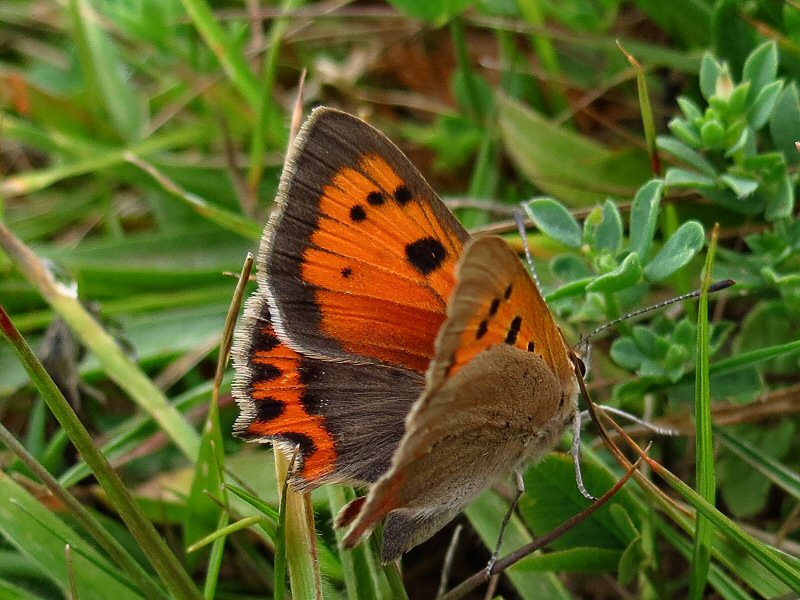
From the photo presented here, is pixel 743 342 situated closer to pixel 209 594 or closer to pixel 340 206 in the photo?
pixel 340 206

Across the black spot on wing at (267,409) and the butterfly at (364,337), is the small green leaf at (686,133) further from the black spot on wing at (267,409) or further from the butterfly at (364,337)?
the black spot on wing at (267,409)

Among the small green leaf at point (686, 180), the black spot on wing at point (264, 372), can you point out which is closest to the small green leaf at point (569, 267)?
the small green leaf at point (686, 180)

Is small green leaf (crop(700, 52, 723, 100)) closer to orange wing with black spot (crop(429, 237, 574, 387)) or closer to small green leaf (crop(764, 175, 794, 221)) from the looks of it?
small green leaf (crop(764, 175, 794, 221))

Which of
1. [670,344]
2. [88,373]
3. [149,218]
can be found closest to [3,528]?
[88,373]

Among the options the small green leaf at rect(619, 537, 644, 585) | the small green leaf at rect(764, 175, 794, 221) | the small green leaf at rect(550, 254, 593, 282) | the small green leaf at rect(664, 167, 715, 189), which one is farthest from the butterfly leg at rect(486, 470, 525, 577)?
the small green leaf at rect(764, 175, 794, 221)

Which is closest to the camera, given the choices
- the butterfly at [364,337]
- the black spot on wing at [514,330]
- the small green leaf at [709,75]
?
the black spot on wing at [514,330]

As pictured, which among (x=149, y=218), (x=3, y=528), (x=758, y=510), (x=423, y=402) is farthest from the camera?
(x=149, y=218)

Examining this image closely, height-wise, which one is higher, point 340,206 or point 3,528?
point 340,206
